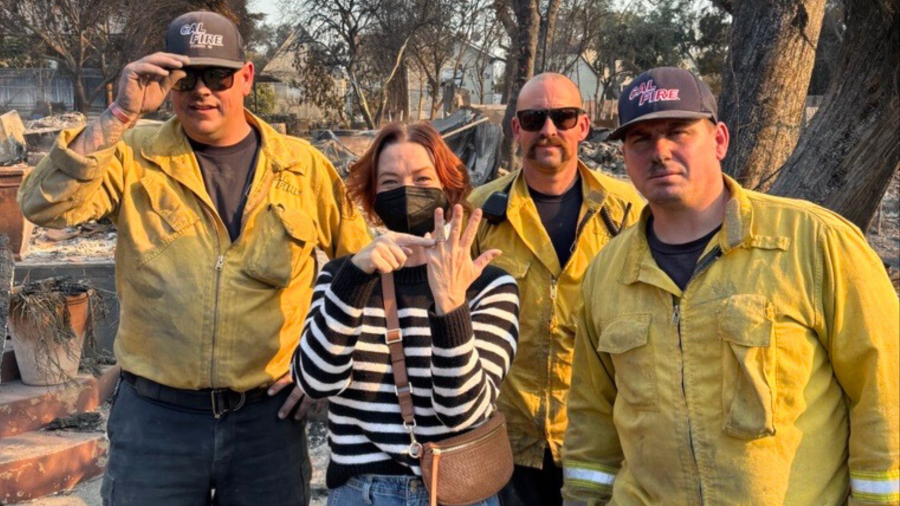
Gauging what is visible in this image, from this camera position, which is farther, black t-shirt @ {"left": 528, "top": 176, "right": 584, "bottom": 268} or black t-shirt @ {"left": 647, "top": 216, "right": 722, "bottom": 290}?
black t-shirt @ {"left": 528, "top": 176, "right": 584, "bottom": 268}

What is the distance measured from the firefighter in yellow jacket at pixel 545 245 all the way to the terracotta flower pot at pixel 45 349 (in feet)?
13.1

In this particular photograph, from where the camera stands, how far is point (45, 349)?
611cm

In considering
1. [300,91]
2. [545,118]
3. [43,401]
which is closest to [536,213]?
[545,118]

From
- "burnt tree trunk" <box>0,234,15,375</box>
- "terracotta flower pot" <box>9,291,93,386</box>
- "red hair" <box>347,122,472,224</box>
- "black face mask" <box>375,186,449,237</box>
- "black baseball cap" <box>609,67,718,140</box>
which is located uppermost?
"black baseball cap" <box>609,67,718,140</box>

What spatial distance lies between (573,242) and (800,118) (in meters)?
2.61

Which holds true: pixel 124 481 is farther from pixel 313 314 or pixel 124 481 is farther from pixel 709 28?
pixel 709 28

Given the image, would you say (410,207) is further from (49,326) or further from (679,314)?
(49,326)

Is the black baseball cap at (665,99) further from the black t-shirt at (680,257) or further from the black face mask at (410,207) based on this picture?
the black face mask at (410,207)

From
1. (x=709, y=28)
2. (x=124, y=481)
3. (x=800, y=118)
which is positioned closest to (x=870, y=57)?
(x=800, y=118)

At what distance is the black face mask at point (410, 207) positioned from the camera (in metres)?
2.69

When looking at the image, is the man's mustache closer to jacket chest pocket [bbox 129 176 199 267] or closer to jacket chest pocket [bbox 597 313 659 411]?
jacket chest pocket [bbox 597 313 659 411]

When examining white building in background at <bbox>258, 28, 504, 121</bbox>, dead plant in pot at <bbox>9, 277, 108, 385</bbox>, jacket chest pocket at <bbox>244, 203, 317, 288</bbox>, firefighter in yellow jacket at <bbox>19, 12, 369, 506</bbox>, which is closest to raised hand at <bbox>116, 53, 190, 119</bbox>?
firefighter in yellow jacket at <bbox>19, 12, 369, 506</bbox>

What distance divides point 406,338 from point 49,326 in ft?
14.6

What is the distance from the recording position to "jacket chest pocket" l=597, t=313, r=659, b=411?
7.74 ft
